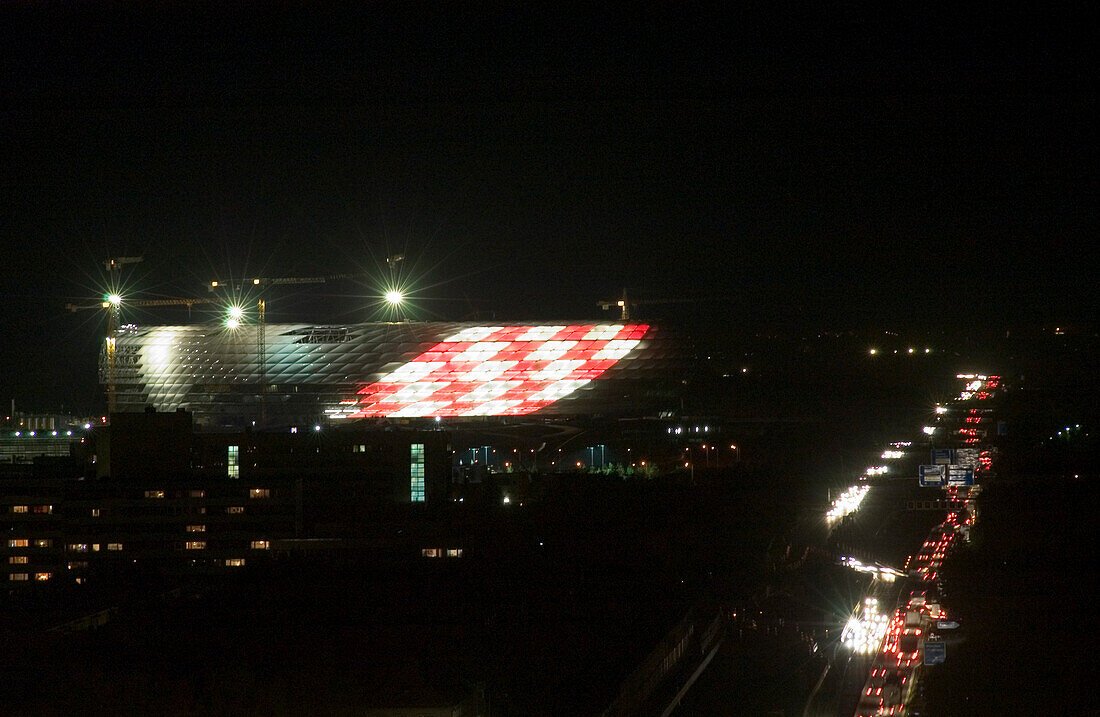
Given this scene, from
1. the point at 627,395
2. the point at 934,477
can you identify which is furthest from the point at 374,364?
the point at 934,477

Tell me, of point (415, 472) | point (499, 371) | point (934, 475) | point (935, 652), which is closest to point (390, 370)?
point (499, 371)

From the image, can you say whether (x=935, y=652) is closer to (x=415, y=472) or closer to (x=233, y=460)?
(x=415, y=472)

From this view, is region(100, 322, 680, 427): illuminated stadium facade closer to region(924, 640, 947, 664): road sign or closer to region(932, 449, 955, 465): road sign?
region(932, 449, 955, 465): road sign

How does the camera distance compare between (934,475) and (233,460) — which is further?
(233,460)

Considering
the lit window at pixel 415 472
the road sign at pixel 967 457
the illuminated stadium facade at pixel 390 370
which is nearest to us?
the road sign at pixel 967 457

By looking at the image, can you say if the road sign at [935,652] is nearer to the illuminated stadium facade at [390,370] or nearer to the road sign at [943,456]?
the road sign at [943,456]

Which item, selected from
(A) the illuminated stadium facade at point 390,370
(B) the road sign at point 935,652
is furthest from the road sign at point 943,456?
(A) the illuminated stadium facade at point 390,370

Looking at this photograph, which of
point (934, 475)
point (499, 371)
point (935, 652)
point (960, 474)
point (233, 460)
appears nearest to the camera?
point (935, 652)
